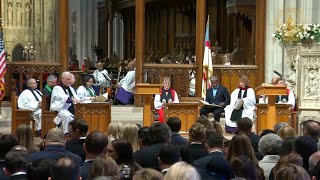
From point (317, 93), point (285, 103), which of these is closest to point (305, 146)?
point (285, 103)

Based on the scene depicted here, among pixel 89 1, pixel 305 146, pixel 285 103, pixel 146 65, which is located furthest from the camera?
pixel 89 1

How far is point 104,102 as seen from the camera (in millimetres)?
12961

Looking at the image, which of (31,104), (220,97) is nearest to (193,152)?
(31,104)

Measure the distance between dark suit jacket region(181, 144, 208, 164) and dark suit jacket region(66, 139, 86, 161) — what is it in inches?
42.5

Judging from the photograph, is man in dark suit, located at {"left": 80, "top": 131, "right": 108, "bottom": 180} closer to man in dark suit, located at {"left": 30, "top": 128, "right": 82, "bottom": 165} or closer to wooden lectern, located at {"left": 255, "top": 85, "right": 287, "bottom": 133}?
man in dark suit, located at {"left": 30, "top": 128, "right": 82, "bottom": 165}

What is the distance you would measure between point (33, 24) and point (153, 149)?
43.6 ft

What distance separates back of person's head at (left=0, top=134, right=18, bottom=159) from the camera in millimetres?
6742

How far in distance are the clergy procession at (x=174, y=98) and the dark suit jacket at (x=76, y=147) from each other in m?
0.01

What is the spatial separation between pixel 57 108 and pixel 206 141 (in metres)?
6.40

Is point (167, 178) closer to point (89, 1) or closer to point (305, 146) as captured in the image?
point (305, 146)

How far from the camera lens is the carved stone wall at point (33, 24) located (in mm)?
19516

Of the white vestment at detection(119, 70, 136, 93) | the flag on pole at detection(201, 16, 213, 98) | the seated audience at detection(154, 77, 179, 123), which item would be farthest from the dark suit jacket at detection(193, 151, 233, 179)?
the white vestment at detection(119, 70, 136, 93)

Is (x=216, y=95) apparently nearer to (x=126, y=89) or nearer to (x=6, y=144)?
(x=126, y=89)

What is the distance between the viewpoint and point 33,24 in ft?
64.9
